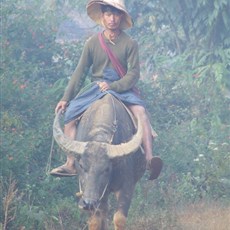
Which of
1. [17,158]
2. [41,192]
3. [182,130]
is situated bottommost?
[182,130]

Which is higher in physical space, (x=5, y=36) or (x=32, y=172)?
(x=5, y=36)

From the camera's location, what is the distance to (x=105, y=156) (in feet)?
23.2

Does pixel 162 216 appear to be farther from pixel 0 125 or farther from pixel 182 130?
pixel 182 130

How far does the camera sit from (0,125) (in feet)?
32.0

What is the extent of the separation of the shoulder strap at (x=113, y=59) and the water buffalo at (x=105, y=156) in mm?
406

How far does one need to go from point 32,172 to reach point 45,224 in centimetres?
201

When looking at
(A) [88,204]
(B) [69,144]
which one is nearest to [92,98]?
(B) [69,144]

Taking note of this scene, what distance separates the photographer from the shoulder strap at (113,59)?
8047 mm

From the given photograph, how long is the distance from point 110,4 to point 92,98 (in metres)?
1.10

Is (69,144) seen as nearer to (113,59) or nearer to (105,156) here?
(105,156)

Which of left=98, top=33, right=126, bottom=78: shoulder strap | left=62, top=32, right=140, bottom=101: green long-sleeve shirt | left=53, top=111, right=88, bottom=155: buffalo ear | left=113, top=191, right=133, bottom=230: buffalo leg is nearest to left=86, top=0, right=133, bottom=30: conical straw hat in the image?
left=62, top=32, right=140, bottom=101: green long-sleeve shirt

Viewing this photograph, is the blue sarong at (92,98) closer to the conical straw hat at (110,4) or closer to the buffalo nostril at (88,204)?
the conical straw hat at (110,4)

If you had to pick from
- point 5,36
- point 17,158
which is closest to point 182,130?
point 5,36

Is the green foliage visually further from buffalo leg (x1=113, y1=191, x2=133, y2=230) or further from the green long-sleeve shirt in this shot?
the green long-sleeve shirt
